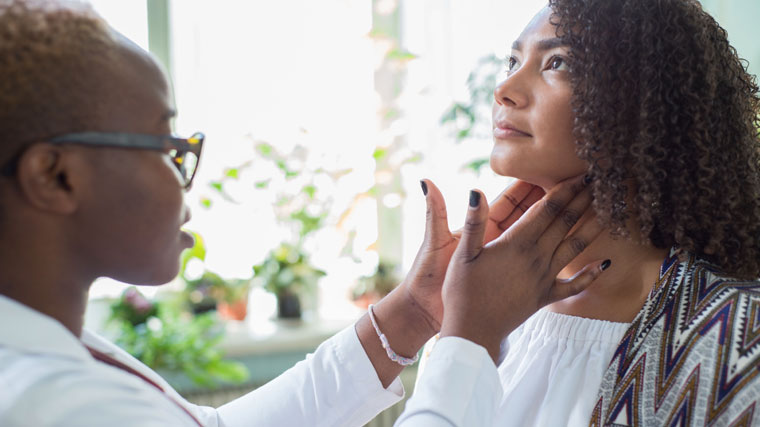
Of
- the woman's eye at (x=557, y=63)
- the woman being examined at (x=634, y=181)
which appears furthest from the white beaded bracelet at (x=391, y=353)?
the woman's eye at (x=557, y=63)

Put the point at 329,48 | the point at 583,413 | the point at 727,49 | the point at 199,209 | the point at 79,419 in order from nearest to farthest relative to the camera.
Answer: the point at 79,419 < the point at 583,413 < the point at 727,49 < the point at 199,209 < the point at 329,48

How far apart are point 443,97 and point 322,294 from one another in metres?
1.18

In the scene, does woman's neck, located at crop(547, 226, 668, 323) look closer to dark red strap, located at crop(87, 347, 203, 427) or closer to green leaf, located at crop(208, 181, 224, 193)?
dark red strap, located at crop(87, 347, 203, 427)

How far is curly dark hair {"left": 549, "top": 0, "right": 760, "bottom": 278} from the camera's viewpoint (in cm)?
114

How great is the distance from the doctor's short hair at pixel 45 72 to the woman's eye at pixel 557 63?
80cm

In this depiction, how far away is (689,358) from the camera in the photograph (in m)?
0.99

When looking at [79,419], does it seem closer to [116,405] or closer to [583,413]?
[116,405]

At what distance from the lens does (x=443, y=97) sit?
3.44 meters

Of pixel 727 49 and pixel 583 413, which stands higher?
pixel 727 49

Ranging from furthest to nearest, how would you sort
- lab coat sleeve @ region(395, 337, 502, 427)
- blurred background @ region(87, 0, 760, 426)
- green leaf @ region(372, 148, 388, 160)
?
1. green leaf @ region(372, 148, 388, 160)
2. blurred background @ region(87, 0, 760, 426)
3. lab coat sleeve @ region(395, 337, 502, 427)

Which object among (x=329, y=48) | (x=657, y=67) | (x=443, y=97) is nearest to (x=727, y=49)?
(x=657, y=67)

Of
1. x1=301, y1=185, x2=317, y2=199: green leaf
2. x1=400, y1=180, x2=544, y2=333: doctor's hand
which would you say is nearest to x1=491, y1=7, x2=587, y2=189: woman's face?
x1=400, y1=180, x2=544, y2=333: doctor's hand

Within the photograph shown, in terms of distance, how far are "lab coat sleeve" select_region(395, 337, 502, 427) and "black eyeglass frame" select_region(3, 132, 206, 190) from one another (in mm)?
385

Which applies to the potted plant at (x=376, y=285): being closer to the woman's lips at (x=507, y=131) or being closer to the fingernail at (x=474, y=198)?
the woman's lips at (x=507, y=131)
